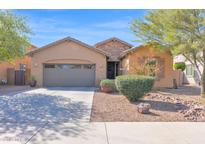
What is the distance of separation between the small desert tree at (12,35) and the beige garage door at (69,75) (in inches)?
215

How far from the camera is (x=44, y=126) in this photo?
754 centimetres

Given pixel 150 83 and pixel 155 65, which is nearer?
pixel 150 83

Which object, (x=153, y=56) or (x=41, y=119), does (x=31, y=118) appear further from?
(x=153, y=56)

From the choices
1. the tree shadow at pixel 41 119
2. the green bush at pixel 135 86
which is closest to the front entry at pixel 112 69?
the green bush at pixel 135 86

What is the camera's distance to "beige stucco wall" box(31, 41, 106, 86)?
22.3 meters

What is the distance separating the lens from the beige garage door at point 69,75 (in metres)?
22.6

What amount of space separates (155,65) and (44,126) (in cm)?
1474

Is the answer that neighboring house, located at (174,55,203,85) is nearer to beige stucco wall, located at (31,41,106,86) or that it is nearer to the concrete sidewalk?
beige stucco wall, located at (31,41,106,86)

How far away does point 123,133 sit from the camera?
6.77m

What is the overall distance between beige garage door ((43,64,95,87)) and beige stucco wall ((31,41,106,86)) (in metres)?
0.49

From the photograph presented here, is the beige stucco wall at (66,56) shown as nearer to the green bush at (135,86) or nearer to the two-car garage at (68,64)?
the two-car garage at (68,64)

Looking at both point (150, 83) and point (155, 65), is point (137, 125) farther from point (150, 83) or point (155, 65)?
point (155, 65)
